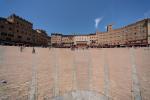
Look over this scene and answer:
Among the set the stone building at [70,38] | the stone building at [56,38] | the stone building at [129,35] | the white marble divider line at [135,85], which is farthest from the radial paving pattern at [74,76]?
the stone building at [56,38]

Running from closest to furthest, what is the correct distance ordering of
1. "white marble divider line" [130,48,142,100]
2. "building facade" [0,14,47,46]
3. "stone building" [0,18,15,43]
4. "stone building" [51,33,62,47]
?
"white marble divider line" [130,48,142,100], "stone building" [0,18,15,43], "building facade" [0,14,47,46], "stone building" [51,33,62,47]

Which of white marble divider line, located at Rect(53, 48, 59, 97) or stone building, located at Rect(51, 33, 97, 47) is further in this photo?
stone building, located at Rect(51, 33, 97, 47)

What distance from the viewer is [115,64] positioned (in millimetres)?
19781

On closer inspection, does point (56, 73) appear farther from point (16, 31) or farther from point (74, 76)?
point (16, 31)

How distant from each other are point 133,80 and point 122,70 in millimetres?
2812

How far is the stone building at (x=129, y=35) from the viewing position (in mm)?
42844

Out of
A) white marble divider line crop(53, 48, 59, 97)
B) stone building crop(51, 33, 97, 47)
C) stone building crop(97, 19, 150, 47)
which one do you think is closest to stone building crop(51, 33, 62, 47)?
stone building crop(51, 33, 97, 47)

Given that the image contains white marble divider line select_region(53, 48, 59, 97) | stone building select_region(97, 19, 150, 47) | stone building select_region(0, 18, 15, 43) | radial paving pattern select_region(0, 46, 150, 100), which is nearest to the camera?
radial paving pattern select_region(0, 46, 150, 100)

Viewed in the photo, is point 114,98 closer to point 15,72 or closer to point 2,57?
point 15,72

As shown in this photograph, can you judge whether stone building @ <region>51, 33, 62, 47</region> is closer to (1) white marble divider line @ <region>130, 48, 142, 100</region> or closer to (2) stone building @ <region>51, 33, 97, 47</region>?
(2) stone building @ <region>51, 33, 97, 47</region>

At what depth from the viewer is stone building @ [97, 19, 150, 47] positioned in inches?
1687

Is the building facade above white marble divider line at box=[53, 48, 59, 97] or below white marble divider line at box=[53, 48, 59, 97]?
above

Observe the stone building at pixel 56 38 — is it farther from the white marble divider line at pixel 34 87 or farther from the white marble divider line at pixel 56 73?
the white marble divider line at pixel 34 87

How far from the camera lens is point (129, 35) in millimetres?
51875
